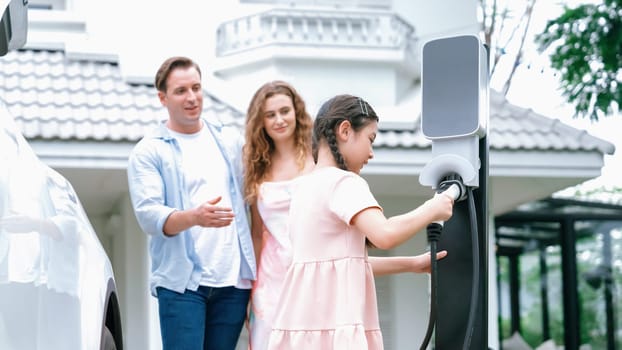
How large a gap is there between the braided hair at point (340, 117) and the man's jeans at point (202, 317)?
3.61ft

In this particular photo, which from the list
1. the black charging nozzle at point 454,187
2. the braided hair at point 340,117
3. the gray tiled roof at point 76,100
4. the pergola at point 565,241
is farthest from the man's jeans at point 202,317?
the pergola at point 565,241

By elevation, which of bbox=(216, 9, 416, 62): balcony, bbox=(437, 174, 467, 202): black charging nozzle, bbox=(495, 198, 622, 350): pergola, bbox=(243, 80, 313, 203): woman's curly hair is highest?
bbox=(216, 9, 416, 62): balcony

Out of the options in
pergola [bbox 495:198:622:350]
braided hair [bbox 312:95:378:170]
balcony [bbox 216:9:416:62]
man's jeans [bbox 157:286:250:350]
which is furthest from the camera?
pergola [bbox 495:198:622:350]

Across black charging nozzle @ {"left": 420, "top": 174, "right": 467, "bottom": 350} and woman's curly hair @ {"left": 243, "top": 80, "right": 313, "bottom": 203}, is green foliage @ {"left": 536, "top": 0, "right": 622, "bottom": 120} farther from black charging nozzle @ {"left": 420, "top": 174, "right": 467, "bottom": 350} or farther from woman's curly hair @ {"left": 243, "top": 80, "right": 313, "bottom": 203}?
black charging nozzle @ {"left": 420, "top": 174, "right": 467, "bottom": 350}

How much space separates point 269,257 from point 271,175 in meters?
0.35

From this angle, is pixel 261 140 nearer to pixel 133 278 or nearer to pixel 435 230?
pixel 435 230

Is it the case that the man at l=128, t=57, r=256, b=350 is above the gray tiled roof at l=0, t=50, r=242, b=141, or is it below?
below

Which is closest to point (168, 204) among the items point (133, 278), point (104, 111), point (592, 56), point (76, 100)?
point (104, 111)

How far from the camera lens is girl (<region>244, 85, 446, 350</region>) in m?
4.80

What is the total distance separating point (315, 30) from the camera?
1060 cm

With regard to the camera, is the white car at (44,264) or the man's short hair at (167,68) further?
the man's short hair at (167,68)

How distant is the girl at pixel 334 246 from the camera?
148 inches

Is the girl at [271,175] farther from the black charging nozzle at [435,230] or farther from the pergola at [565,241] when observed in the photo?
the pergola at [565,241]

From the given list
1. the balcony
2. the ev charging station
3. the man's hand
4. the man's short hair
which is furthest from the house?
the ev charging station
